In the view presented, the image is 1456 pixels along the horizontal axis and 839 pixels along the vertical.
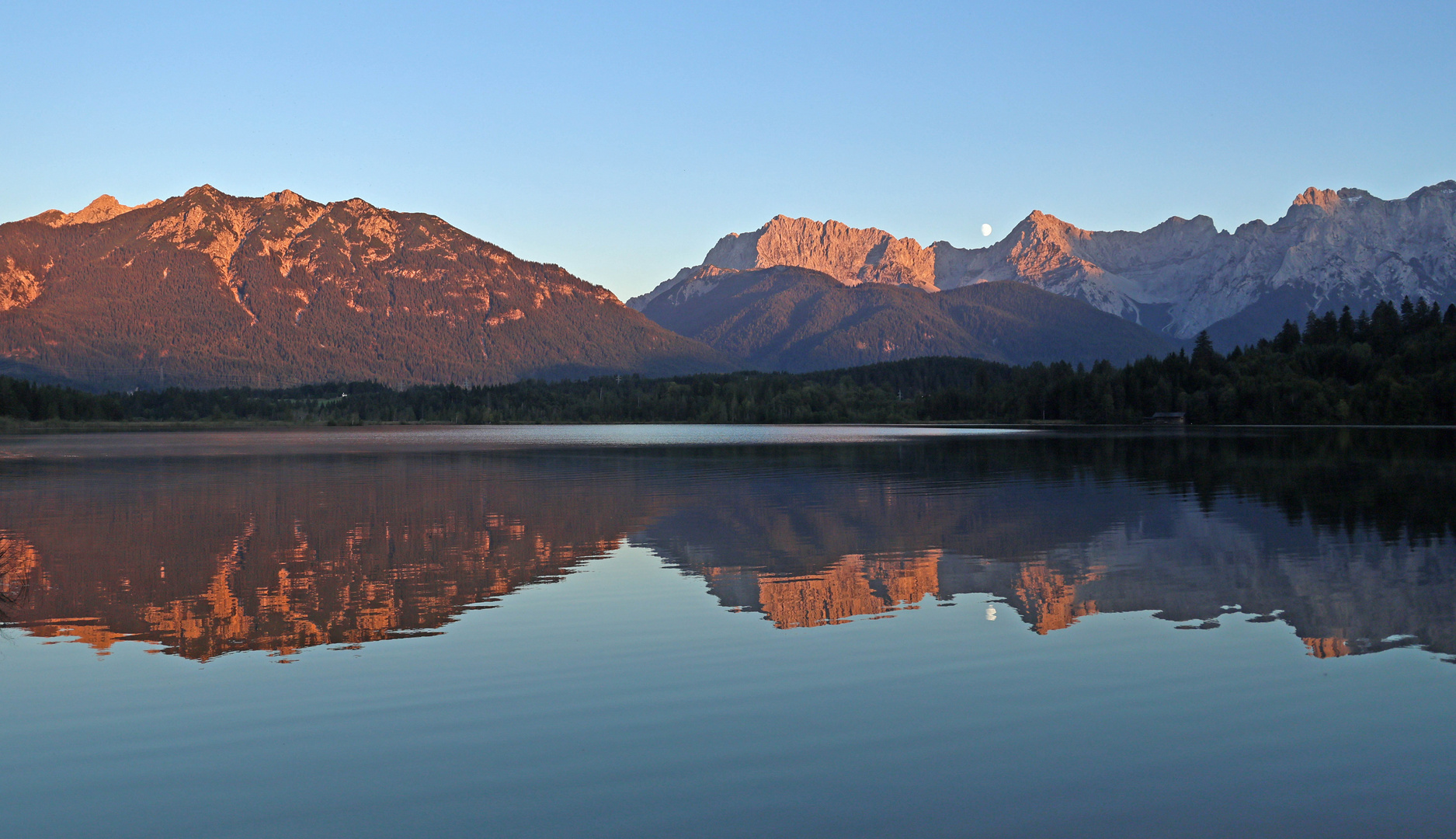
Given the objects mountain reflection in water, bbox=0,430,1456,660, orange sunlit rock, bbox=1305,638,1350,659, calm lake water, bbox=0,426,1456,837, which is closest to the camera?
calm lake water, bbox=0,426,1456,837

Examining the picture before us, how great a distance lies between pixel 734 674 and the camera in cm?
2006

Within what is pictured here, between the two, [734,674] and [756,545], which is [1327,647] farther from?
[756,545]

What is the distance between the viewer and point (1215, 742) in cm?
1573

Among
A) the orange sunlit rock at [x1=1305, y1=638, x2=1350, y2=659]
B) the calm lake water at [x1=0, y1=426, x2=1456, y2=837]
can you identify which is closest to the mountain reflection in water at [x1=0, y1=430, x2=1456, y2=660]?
the orange sunlit rock at [x1=1305, y1=638, x2=1350, y2=659]

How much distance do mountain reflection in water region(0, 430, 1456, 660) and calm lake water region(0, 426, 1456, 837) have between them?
244 millimetres

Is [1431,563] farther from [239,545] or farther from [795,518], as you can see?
[239,545]

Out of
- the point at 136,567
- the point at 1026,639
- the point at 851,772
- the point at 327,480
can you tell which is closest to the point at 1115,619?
the point at 1026,639

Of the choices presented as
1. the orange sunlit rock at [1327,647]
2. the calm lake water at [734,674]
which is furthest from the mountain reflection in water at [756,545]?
the calm lake water at [734,674]

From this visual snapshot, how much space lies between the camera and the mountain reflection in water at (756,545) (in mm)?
25875

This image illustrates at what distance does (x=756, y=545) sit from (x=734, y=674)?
18.8 meters

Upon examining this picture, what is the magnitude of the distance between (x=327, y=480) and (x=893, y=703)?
203ft

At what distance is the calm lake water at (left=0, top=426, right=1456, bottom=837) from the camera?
1349 centimetres

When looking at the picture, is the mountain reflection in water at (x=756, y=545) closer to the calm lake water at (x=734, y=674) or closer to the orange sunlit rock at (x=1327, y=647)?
the orange sunlit rock at (x=1327, y=647)

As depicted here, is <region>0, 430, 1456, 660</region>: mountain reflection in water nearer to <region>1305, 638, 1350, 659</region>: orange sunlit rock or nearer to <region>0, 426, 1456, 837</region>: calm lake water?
<region>1305, 638, 1350, 659</region>: orange sunlit rock
